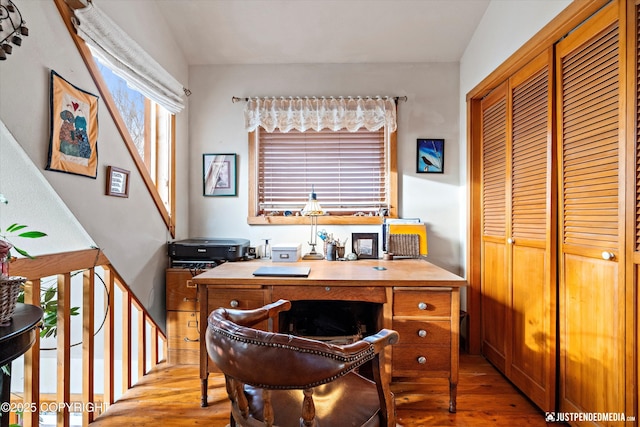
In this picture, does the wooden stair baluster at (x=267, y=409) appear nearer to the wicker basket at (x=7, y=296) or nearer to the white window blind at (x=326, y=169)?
the wicker basket at (x=7, y=296)

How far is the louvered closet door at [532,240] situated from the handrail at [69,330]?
248 centimetres

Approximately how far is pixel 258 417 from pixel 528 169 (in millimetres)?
1945

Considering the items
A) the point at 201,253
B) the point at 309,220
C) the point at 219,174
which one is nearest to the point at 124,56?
the point at 219,174

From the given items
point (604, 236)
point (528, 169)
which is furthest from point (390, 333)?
point (528, 169)

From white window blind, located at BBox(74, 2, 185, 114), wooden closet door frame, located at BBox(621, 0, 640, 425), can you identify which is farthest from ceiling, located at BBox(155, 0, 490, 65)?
wooden closet door frame, located at BBox(621, 0, 640, 425)

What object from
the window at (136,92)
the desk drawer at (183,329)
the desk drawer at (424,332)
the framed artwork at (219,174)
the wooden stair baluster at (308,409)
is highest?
the window at (136,92)

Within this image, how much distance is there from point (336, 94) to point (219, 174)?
1.25m

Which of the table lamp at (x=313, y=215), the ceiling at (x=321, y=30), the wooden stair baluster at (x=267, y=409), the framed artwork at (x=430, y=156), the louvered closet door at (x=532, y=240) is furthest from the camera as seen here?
the framed artwork at (x=430, y=156)

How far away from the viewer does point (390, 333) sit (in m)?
1.16

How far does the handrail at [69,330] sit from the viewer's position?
4.45 feet

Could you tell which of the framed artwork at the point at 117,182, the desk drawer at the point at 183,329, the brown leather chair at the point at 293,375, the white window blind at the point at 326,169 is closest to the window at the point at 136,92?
the framed artwork at the point at 117,182

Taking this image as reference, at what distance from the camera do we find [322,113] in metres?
2.60

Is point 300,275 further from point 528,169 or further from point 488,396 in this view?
point 528,169

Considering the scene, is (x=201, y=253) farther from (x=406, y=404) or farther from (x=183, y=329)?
(x=406, y=404)
